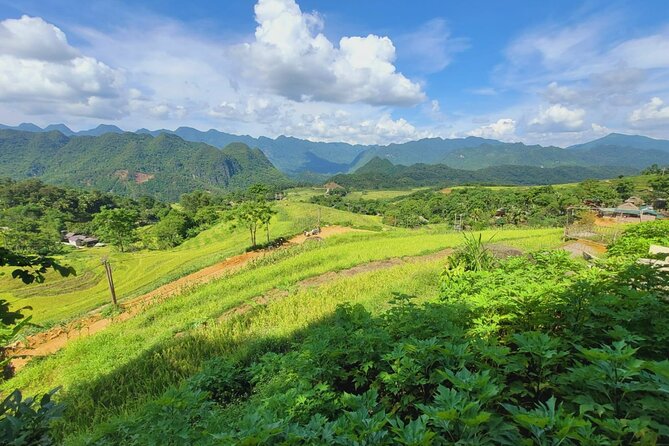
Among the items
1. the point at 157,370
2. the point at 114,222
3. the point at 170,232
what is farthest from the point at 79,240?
the point at 157,370

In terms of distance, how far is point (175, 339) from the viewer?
7996 mm

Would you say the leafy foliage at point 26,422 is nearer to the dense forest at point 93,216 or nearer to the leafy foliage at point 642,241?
the leafy foliage at point 642,241

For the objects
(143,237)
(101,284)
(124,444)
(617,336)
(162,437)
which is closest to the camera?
(162,437)

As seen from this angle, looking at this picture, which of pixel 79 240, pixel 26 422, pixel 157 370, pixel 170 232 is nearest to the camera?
pixel 26 422

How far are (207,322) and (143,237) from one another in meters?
47.7

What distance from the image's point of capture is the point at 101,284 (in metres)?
27.0

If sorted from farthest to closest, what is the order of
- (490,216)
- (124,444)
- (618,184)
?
1. (618,184)
2. (490,216)
3. (124,444)

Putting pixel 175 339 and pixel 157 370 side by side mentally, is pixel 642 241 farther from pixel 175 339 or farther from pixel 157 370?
pixel 175 339

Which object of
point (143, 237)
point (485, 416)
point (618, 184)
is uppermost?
point (485, 416)

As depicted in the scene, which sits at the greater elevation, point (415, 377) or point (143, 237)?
point (415, 377)

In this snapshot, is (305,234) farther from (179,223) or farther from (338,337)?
(179,223)

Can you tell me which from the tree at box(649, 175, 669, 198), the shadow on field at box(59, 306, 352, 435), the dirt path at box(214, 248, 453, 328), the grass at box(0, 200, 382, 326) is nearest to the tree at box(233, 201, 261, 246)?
the grass at box(0, 200, 382, 326)

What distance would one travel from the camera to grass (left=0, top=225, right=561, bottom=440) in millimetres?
6152

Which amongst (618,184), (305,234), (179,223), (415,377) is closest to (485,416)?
(415,377)
